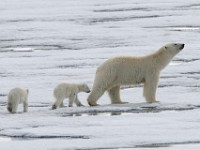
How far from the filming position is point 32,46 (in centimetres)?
1731

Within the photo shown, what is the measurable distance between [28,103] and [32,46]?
22.9 feet

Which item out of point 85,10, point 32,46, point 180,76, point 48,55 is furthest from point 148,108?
point 85,10

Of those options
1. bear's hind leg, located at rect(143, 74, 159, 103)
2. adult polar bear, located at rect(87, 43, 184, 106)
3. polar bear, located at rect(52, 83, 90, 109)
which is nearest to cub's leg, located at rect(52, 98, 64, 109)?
polar bear, located at rect(52, 83, 90, 109)

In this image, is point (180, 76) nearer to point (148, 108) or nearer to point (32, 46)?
point (148, 108)

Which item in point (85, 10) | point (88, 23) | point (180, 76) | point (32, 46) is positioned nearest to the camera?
point (180, 76)

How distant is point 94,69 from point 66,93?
11.7 feet

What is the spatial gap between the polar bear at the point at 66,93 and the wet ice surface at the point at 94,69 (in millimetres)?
278

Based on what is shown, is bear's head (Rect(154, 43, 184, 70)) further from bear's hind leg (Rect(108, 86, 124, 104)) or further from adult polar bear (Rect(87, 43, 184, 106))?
bear's hind leg (Rect(108, 86, 124, 104))

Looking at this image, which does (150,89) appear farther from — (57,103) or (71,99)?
(57,103)

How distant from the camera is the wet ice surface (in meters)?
7.86

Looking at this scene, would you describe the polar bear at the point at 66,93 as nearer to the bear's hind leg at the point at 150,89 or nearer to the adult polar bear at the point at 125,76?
the adult polar bear at the point at 125,76

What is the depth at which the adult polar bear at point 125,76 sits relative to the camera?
33.4 ft

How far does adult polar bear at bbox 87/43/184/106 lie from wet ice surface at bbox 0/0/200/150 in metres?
0.28

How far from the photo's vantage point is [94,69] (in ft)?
44.5
